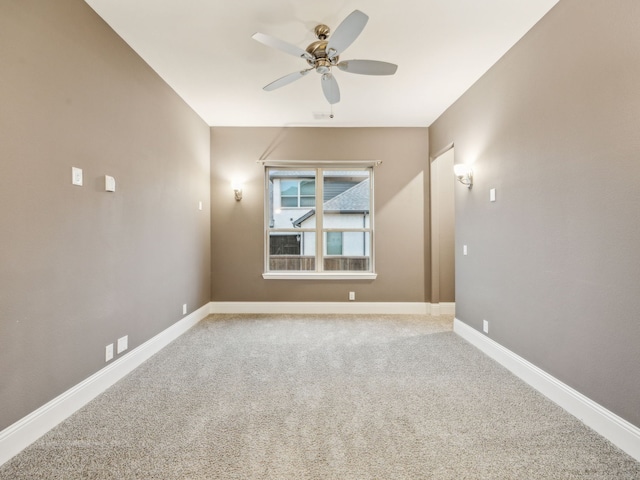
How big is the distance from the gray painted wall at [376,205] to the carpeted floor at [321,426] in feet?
5.34

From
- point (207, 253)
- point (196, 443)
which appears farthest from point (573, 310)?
point (207, 253)

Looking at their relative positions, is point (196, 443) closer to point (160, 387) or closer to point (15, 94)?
point (160, 387)

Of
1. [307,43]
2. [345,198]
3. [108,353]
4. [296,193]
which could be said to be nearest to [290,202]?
[296,193]

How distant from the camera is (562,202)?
2111 millimetres

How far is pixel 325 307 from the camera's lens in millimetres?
4617

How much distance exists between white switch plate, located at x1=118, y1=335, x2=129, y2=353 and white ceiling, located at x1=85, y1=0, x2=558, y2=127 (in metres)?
2.55

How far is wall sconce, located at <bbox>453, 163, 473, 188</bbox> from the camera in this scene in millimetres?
3322

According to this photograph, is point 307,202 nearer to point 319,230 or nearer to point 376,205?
point 319,230

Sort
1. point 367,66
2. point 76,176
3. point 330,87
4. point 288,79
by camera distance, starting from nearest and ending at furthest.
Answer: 1. point 76,176
2. point 367,66
3. point 288,79
4. point 330,87

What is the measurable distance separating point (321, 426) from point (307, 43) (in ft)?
9.63

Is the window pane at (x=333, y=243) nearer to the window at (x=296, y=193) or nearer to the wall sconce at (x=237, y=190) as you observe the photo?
the window at (x=296, y=193)

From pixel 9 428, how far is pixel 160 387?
875mm

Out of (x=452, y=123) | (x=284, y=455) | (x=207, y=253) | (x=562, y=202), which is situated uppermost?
(x=452, y=123)

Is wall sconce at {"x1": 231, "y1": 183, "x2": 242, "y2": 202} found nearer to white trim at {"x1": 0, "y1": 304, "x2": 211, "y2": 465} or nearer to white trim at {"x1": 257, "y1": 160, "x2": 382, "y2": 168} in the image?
white trim at {"x1": 257, "y1": 160, "x2": 382, "y2": 168}
